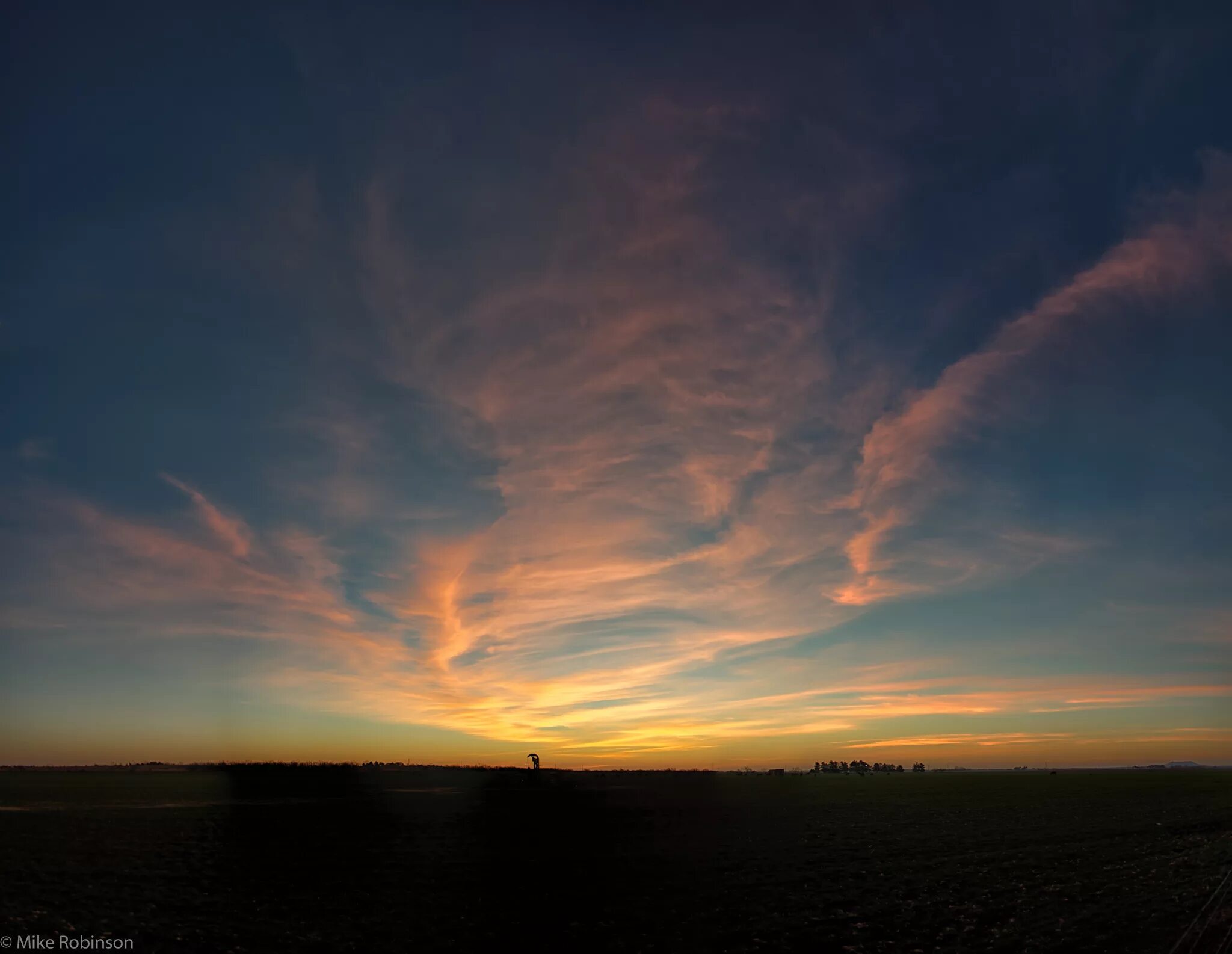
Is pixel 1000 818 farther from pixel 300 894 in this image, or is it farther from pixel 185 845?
pixel 185 845

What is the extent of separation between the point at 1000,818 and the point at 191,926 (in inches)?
4449

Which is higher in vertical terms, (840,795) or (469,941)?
(469,941)

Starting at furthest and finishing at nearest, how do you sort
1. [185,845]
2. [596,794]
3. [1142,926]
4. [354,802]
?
1. [596,794]
2. [354,802]
3. [185,845]
4. [1142,926]

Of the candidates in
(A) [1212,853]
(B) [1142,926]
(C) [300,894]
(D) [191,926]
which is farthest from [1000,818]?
(D) [191,926]

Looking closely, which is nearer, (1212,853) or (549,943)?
(549,943)

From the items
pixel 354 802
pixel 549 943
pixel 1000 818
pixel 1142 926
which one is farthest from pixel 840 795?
pixel 549 943

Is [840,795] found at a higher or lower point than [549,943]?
lower

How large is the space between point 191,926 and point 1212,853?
91.4m

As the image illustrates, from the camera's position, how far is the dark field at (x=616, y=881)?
1585 inches

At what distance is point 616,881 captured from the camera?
56625mm

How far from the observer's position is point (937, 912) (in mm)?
45625

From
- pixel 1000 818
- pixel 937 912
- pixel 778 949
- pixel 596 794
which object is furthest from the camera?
pixel 596 794

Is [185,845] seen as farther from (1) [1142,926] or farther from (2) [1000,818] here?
A: (2) [1000,818]

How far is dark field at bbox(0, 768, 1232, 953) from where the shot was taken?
40.2 meters
